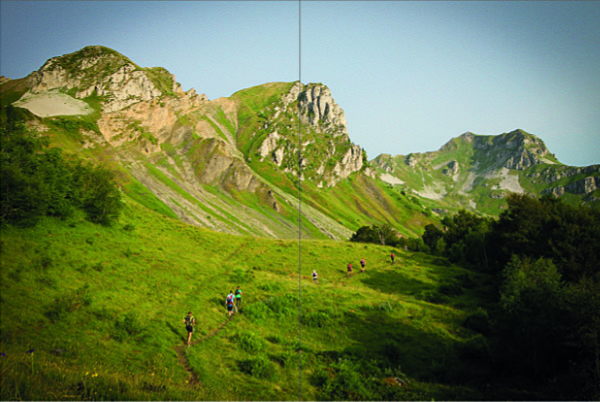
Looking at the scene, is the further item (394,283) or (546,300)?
(394,283)

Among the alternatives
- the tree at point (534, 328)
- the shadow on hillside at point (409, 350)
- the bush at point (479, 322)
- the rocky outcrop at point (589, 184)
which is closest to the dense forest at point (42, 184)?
the shadow on hillside at point (409, 350)

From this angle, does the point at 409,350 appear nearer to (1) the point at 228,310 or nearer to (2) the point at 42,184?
(1) the point at 228,310

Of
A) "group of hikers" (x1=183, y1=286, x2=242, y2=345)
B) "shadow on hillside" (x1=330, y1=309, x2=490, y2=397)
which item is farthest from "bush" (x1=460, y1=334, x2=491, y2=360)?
"group of hikers" (x1=183, y1=286, x2=242, y2=345)

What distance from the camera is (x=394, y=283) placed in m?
39.8

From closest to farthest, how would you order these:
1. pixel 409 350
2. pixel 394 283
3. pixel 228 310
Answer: pixel 409 350 → pixel 228 310 → pixel 394 283

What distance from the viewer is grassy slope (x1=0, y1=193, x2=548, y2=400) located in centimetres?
1069

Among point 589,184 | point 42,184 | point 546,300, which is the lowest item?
point 546,300

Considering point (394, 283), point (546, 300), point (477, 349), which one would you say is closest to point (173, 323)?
point (477, 349)

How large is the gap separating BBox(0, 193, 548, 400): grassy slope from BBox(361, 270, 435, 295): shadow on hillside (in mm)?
301

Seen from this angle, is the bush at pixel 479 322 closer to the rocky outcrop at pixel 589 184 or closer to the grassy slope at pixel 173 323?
the grassy slope at pixel 173 323

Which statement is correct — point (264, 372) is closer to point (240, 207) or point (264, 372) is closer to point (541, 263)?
point (541, 263)

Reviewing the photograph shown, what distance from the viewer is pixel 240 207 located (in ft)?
603

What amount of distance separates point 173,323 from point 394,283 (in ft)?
97.2

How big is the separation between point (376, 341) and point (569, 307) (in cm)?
1168
